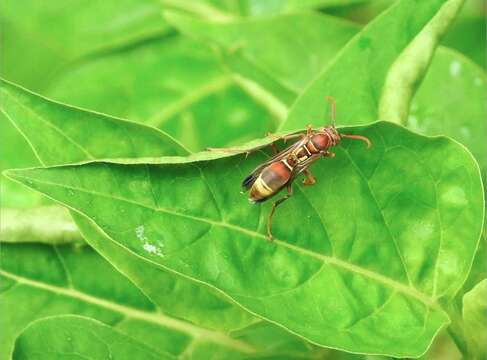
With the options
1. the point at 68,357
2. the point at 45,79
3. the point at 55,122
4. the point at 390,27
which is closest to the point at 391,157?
the point at 390,27

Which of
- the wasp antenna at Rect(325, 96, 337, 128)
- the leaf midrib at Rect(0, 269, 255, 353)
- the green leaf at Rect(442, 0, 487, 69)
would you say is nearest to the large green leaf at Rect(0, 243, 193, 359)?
the leaf midrib at Rect(0, 269, 255, 353)

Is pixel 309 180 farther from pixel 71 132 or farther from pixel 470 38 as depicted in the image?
pixel 470 38

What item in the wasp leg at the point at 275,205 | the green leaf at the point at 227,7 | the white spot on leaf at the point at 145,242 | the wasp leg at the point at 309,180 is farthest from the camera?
the green leaf at the point at 227,7

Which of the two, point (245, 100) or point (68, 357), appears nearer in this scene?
point (68, 357)

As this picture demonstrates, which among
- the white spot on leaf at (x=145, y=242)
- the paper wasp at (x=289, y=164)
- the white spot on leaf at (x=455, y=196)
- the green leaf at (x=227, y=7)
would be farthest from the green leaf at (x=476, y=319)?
the green leaf at (x=227, y=7)

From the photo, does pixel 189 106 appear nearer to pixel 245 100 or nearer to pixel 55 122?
pixel 245 100

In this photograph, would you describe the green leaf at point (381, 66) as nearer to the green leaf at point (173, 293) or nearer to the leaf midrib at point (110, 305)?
the green leaf at point (173, 293)

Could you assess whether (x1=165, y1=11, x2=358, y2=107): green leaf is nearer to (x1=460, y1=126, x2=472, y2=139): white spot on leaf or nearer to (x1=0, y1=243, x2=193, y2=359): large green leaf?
(x1=460, y1=126, x2=472, y2=139): white spot on leaf
